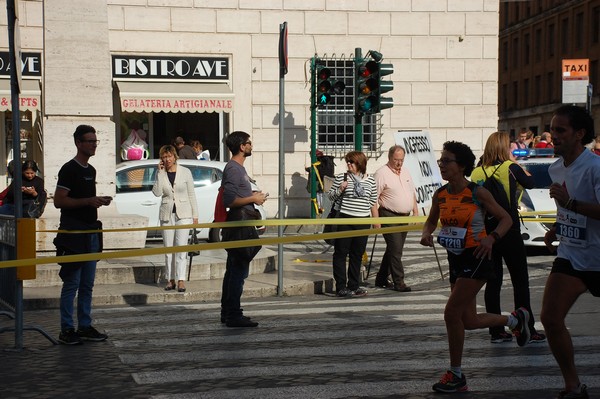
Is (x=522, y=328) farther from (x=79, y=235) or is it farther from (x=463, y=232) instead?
(x=79, y=235)

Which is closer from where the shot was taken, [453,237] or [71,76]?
[453,237]

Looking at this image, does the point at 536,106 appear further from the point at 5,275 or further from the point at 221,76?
the point at 5,275

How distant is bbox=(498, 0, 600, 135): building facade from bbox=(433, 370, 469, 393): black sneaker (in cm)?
5948

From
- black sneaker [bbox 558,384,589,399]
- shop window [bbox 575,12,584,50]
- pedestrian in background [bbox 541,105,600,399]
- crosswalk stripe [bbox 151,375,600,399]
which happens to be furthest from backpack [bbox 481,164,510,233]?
shop window [bbox 575,12,584,50]

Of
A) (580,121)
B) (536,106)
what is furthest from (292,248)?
(536,106)

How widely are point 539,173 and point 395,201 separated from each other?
6.09m

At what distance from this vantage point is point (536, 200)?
58.3ft

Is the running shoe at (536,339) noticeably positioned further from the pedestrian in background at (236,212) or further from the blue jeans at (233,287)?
the blue jeans at (233,287)

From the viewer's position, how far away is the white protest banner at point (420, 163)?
15172mm

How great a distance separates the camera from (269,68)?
85.7 ft

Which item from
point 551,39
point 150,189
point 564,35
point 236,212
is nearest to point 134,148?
point 150,189

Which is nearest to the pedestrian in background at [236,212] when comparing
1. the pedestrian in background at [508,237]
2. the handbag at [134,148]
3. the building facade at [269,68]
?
the pedestrian in background at [508,237]

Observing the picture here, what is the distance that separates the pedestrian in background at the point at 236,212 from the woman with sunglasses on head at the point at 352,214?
2759mm

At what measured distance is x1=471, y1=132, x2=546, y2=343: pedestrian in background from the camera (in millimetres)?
9469
